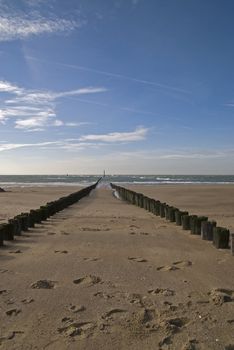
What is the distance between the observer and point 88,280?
6949 mm

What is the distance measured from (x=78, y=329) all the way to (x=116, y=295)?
4.29ft

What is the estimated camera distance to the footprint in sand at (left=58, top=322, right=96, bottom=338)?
4.77 m

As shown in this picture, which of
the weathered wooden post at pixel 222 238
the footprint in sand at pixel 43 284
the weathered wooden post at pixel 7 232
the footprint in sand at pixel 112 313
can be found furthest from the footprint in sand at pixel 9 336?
the weathered wooden post at pixel 222 238

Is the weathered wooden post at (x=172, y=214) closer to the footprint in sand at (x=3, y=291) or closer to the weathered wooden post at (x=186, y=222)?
the weathered wooden post at (x=186, y=222)

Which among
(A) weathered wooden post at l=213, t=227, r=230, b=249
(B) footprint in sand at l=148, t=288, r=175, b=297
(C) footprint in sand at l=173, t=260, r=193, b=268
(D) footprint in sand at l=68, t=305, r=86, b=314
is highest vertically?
(A) weathered wooden post at l=213, t=227, r=230, b=249

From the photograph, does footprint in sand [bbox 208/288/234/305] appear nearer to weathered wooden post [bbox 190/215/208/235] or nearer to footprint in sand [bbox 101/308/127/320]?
footprint in sand [bbox 101/308/127/320]

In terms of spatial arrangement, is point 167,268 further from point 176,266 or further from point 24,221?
point 24,221

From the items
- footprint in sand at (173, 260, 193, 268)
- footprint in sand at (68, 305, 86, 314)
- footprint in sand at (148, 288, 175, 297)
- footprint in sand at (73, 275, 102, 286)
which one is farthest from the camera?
footprint in sand at (173, 260, 193, 268)

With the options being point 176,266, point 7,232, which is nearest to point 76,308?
point 176,266

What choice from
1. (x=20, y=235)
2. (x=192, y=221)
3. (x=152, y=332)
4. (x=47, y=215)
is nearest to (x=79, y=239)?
(x=20, y=235)

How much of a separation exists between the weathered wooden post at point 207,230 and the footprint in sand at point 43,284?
5171 mm

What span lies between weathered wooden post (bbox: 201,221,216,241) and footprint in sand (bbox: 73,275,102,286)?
4.54 metres

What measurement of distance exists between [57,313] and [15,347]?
0.99 meters

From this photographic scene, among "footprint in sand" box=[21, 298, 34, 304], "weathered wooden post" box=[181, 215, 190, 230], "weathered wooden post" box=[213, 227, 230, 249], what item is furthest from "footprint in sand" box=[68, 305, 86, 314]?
"weathered wooden post" box=[181, 215, 190, 230]
